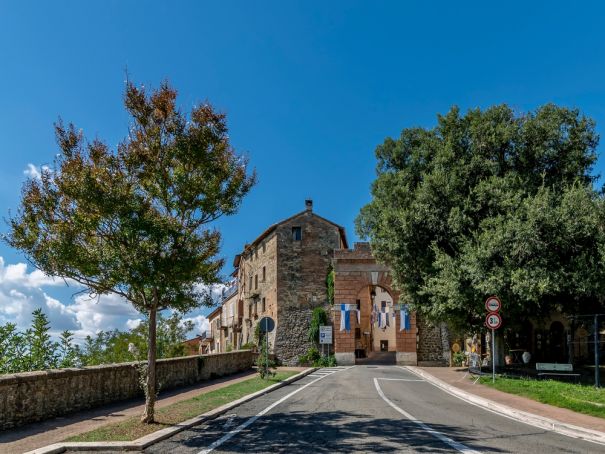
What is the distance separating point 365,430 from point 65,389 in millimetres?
6386

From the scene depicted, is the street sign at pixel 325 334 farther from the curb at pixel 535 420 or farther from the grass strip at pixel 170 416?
the curb at pixel 535 420

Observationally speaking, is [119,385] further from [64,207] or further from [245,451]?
[245,451]

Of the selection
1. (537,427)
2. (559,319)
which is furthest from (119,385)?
(559,319)

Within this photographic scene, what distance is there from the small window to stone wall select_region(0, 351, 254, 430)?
2269cm

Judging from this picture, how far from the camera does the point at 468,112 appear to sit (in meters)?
24.8

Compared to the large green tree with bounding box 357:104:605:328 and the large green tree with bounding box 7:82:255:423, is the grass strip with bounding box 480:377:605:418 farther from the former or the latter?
the large green tree with bounding box 7:82:255:423

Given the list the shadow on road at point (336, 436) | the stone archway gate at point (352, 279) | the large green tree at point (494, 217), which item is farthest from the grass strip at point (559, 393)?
the stone archway gate at point (352, 279)

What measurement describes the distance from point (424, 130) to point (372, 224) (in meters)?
5.52

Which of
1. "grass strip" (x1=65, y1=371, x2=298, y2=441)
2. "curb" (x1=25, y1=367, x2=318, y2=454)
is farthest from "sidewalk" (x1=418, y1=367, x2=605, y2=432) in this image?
"curb" (x1=25, y1=367, x2=318, y2=454)

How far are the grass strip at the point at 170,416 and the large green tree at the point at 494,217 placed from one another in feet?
30.3

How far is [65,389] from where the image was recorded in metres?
11.3

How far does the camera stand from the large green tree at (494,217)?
19203mm

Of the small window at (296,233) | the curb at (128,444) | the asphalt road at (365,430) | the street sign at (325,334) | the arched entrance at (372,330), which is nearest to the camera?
the curb at (128,444)

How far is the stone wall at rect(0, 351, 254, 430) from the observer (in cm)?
952
